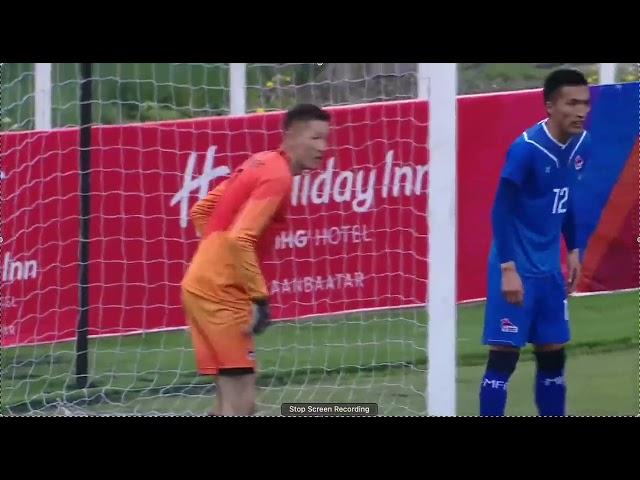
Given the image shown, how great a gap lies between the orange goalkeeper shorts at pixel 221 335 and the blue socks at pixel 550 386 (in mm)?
1107

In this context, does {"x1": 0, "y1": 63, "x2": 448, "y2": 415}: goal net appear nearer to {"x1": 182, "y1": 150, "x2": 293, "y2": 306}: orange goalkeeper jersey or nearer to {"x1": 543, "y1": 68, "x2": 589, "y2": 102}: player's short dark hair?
{"x1": 182, "y1": 150, "x2": 293, "y2": 306}: orange goalkeeper jersey

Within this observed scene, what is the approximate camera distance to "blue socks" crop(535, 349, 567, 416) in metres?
4.38

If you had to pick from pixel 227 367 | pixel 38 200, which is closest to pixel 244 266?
pixel 227 367

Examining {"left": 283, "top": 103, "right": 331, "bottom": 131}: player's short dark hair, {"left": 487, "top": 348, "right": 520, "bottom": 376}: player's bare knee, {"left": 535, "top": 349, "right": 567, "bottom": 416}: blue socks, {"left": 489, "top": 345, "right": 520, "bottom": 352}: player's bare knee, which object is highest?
{"left": 283, "top": 103, "right": 331, "bottom": 131}: player's short dark hair

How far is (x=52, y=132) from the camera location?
446 centimetres

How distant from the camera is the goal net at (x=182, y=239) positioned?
4395mm

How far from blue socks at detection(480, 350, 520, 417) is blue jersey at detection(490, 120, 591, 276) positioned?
1.05 feet

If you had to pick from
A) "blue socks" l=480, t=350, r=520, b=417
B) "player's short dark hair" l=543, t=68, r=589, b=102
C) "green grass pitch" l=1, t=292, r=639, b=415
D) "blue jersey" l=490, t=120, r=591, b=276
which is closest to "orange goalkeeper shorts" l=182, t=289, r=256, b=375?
"green grass pitch" l=1, t=292, r=639, b=415

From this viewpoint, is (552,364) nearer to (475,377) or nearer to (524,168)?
→ (475,377)

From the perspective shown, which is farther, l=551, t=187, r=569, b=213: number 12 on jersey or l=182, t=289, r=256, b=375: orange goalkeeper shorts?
l=551, t=187, r=569, b=213: number 12 on jersey

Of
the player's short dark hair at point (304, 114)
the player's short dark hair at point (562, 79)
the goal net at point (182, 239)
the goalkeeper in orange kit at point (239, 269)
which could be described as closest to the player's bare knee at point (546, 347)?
the goal net at point (182, 239)

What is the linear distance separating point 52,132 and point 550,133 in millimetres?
1890

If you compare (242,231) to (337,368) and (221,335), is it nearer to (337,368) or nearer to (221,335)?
(221,335)

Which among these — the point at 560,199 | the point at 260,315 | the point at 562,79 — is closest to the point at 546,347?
the point at 560,199
